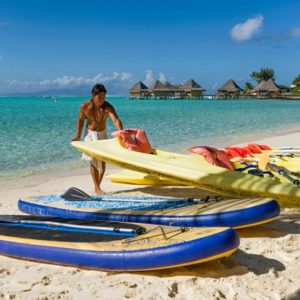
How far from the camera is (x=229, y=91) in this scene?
64.9 meters

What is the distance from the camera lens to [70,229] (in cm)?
318

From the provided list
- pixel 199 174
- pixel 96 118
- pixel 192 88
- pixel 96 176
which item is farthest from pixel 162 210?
pixel 192 88

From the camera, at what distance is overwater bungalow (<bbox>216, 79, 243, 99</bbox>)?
207 ft

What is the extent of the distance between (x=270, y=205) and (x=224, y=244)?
2.88 feet

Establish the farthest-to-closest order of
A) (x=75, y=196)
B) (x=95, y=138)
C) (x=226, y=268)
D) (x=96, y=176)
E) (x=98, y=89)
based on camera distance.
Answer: (x=96, y=176)
(x=95, y=138)
(x=98, y=89)
(x=75, y=196)
(x=226, y=268)

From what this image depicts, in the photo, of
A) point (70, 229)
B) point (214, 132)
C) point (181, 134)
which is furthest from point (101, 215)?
point (214, 132)

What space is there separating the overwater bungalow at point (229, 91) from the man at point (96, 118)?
59.2 m

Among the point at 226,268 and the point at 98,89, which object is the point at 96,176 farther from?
the point at 226,268

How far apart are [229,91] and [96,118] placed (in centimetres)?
6167

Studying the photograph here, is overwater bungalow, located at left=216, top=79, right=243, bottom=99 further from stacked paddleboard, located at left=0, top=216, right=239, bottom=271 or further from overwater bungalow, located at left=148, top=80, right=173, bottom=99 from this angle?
stacked paddleboard, located at left=0, top=216, right=239, bottom=271

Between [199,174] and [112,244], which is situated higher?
[199,174]

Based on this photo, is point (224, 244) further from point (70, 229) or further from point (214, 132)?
point (214, 132)

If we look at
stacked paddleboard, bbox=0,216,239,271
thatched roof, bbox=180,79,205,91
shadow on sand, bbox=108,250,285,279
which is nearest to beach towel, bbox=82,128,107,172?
stacked paddleboard, bbox=0,216,239,271

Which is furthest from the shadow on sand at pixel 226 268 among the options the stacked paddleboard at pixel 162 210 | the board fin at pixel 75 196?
the board fin at pixel 75 196
